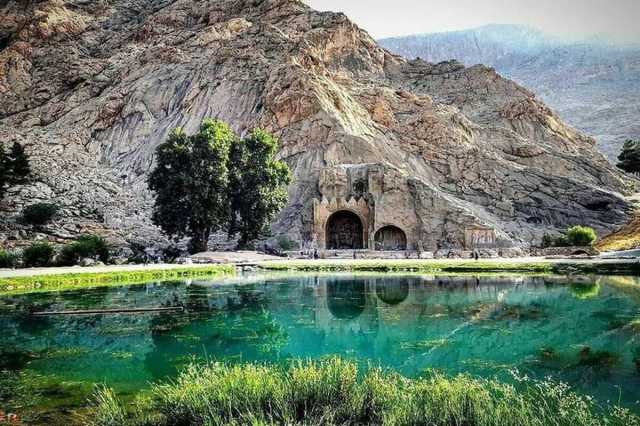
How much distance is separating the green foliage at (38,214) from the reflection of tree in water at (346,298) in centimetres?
3654

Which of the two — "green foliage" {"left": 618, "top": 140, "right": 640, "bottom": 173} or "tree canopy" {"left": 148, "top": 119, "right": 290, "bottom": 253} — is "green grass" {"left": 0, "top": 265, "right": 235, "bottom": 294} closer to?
"tree canopy" {"left": 148, "top": 119, "right": 290, "bottom": 253}

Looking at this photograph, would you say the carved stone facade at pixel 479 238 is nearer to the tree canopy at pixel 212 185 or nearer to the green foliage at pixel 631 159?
the tree canopy at pixel 212 185

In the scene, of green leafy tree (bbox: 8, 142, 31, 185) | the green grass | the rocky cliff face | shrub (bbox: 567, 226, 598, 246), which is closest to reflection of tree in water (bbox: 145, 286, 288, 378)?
the green grass

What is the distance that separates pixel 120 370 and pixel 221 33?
88611 mm

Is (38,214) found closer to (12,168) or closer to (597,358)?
(12,168)

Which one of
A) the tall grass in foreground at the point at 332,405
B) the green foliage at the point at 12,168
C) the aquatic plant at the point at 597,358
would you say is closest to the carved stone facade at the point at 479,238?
the aquatic plant at the point at 597,358

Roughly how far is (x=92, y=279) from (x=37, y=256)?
34.9 feet

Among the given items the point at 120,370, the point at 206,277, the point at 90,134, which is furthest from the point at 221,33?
the point at 120,370

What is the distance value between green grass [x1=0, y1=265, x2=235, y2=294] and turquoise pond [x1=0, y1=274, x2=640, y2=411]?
1.82 metres

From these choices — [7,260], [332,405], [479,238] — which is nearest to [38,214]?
[7,260]

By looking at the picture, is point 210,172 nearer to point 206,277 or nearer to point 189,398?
point 206,277

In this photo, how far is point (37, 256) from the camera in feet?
125

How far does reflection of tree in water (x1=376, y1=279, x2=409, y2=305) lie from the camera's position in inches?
934

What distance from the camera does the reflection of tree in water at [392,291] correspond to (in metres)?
23.7
